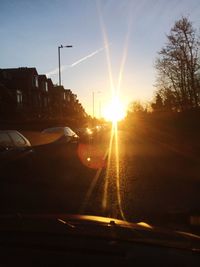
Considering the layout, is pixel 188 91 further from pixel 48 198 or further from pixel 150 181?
pixel 48 198

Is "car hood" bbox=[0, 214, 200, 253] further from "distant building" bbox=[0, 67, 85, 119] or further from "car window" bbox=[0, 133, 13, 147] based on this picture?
"distant building" bbox=[0, 67, 85, 119]

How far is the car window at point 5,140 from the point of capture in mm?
12291

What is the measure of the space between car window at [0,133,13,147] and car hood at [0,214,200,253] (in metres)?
8.46

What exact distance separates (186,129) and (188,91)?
7474mm

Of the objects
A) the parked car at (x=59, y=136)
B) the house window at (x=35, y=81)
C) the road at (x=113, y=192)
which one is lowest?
the road at (x=113, y=192)

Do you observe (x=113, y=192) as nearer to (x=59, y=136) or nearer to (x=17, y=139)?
(x=17, y=139)

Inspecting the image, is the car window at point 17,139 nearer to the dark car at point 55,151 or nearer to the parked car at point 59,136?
the dark car at point 55,151

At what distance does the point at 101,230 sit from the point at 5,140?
366 inches

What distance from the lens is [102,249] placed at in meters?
3.04

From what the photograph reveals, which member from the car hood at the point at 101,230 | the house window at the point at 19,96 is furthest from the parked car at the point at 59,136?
the house window at the point at 19,96

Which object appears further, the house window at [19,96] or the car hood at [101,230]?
the house window at [19,96]

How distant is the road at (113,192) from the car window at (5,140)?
94cm

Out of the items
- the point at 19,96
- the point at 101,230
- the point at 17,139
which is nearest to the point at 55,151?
the point at 17,139

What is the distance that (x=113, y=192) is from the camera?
11055 millimetres
